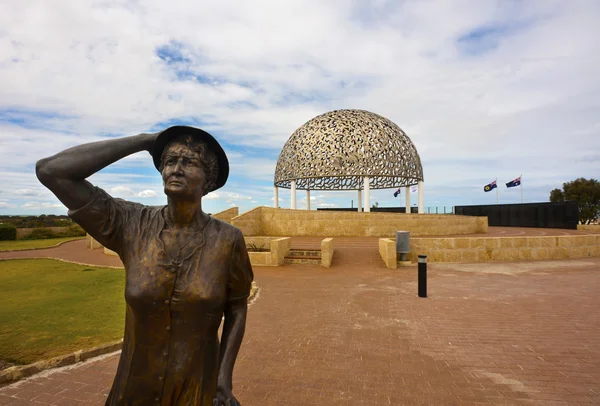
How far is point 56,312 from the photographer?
252 inches

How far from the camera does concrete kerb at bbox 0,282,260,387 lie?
396cm

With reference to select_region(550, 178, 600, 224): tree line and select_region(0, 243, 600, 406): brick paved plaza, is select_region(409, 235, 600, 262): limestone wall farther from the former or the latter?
select_region(550, 178, 600, 224): tree line

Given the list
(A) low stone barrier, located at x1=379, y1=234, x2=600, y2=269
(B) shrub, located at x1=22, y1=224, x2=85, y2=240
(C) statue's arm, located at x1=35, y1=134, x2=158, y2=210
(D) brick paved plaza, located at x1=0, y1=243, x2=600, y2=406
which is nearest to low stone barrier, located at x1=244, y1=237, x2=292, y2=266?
(D) brick paved plaza, located at x1=0, y1=243, x2=600, y2=406

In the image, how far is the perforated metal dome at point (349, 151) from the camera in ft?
83.3

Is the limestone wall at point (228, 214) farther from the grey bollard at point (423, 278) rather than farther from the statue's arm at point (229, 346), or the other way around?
the statue's arm at point (229, 346)

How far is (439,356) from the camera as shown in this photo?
4.67 m

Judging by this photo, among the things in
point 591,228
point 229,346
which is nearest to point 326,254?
point 229,346

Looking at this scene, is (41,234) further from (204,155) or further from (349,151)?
(204,155)

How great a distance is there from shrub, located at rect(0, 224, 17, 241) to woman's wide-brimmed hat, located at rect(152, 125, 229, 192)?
33063 mm

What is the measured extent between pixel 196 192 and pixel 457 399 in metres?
3.78

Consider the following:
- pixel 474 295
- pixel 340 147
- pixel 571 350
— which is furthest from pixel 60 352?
pixel 340 147

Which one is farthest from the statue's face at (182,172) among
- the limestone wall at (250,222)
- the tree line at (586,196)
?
the tree line at (586,196)

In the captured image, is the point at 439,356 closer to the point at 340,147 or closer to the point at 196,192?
the point at 196,192

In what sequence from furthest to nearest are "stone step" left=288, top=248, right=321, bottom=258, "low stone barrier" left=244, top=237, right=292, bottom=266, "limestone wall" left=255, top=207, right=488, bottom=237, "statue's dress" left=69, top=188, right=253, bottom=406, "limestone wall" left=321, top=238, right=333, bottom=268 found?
"limestone wall" left=255, top=207, right=488, bottom=237 → "stone step" left=288, top=248, right=321, bottom=258 → "low stone barrier" left=244, top=237, right=292, bottom=266 → "limestone wall" left=321, top=238, right=333, bottom=268 → "statue's dress" left=69, top=188, right=253, bottom=406
